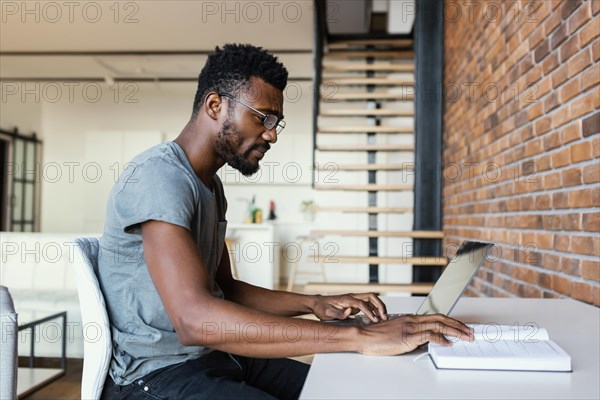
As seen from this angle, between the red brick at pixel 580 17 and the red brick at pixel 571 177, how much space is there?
18.4 inches

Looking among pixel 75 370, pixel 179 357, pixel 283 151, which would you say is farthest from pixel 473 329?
pixel 283 151

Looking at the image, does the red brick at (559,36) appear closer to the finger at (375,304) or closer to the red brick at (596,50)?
the red brick at (596,50)

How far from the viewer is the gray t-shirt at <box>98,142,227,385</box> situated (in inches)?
43.6

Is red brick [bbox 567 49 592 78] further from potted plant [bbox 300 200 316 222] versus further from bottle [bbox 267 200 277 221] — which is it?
bottle [bbox 267 200 277 221]

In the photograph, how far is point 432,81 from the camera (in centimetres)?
462

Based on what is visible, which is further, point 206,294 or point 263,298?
point 263,298

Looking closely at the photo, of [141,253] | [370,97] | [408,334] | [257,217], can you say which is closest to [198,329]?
[141,253]

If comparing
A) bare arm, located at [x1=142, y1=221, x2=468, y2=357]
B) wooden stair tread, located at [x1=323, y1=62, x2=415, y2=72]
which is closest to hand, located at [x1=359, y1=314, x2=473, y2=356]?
bare arm, located at [x1=142, y1=221, x2=468, y2=357]

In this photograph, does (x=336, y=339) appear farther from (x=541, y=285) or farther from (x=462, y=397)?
(x=541, y=285)

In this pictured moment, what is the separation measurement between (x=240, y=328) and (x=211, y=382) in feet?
0.52

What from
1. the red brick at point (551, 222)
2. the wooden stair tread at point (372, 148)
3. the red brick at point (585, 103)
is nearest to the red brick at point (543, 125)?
the red brick at point (585, 103)

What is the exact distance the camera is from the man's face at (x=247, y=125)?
4.30ft

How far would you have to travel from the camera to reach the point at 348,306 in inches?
53.8

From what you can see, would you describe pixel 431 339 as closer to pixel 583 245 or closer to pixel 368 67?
pixel 583 245
